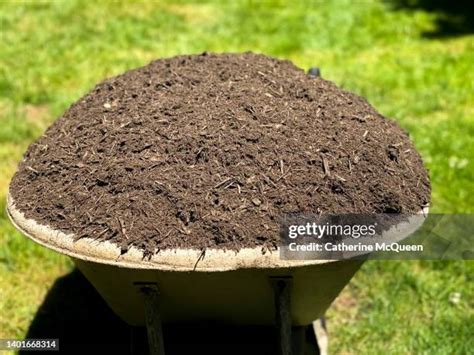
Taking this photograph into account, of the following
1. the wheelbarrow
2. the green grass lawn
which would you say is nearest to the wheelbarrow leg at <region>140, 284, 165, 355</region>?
the wheelbarrow

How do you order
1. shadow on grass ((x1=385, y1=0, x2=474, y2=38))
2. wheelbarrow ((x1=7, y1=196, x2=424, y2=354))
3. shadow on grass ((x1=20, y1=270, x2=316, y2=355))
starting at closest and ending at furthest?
wheelbarrow ((x1=7, y1=196, x2=424, y2=354)), shadow on grass ((x1=20, y1=270, x2=316, y2=355)), shadow on grass ((x1=385, y1=0, x2=474, y2=38))

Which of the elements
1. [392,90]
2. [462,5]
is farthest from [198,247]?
[462,5]

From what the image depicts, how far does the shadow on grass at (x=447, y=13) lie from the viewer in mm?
6801

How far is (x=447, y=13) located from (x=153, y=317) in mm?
5841

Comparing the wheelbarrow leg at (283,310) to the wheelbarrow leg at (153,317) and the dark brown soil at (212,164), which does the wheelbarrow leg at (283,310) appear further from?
the wheelbarrow leg at (153,317)

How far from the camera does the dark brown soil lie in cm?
226

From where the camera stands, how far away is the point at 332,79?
573 centimetres

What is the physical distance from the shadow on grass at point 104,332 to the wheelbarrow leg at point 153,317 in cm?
24

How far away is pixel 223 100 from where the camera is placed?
8.76ft

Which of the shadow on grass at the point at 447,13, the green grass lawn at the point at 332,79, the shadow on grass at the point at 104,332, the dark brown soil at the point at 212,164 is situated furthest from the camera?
the shadow on grass at the point at 447,13

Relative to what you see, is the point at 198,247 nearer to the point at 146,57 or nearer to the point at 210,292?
the point at 210,292

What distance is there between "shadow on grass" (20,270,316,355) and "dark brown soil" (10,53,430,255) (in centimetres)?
63

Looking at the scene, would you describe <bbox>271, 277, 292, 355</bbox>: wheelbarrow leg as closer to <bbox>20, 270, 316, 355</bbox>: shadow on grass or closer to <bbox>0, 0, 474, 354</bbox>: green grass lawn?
<bbox>20, 270, 316, 355</bbox>: shadow on grass

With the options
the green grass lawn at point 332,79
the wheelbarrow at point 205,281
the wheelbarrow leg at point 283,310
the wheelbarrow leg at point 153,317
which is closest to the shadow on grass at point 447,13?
the green grass lawn at point 332,79
